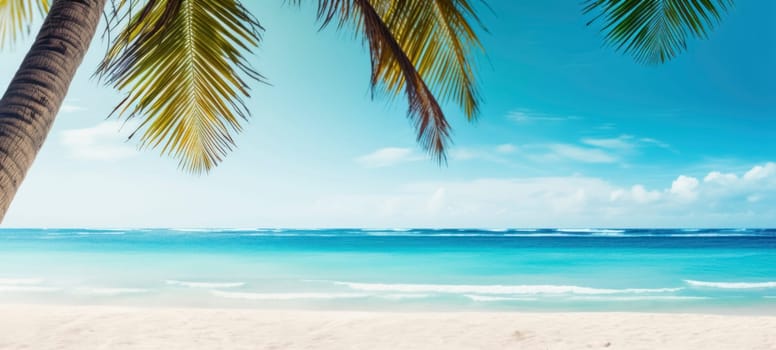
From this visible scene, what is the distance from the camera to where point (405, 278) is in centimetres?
1580

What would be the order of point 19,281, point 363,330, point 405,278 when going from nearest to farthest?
point 363,330, point 19,281, point 405,278

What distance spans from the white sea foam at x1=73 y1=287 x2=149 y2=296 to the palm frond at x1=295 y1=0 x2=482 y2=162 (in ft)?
33.4

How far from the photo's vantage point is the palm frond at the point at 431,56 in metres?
3.64

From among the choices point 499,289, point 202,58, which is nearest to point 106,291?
point 499,289

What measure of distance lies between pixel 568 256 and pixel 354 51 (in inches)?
446

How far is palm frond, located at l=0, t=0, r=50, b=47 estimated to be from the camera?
11.7 ft

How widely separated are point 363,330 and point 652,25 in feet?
13.8

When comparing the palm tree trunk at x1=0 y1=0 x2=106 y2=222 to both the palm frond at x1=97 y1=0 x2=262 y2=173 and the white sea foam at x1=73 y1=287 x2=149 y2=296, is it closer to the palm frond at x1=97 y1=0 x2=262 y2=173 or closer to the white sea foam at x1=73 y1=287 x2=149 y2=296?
the palm frond at x1=97 y1=0 x2=262 y2=173

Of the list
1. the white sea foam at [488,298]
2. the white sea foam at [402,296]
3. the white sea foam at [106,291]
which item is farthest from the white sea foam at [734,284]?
the white sea foam at [106,291]

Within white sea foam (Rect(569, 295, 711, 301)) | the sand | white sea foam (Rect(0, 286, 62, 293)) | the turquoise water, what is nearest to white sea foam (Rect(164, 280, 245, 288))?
the turquoise water

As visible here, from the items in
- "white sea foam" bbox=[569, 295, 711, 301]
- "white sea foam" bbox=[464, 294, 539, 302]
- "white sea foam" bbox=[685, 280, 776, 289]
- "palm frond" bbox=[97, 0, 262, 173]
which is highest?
"palm frond" bbox=[97, 0, 262, 173]

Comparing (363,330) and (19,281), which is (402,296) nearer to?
(363,330)

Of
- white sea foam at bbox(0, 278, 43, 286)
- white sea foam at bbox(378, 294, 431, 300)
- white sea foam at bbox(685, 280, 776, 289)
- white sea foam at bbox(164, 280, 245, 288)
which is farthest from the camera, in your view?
white sea foam at bbox(0, 278, 43, 286)

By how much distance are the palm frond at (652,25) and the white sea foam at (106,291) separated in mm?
11536
